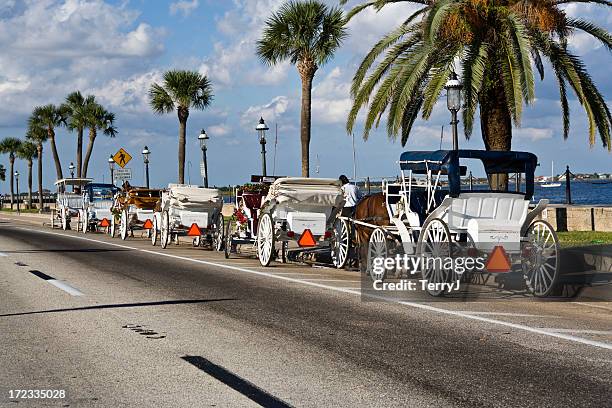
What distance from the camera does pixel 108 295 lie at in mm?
13945

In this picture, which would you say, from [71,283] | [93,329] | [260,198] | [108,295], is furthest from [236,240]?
[93,329]

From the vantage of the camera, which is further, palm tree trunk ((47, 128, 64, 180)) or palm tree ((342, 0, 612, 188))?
palm tree trunk ((47, 128, 64, 180))

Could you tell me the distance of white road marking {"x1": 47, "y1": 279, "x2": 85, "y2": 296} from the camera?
1416 centimetres

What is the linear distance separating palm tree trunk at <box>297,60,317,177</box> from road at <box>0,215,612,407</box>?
17762mm

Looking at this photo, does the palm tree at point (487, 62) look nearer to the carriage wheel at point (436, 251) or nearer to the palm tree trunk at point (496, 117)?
the palm tree trunk at point (496, 117)

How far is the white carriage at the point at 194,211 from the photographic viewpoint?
2419 cm

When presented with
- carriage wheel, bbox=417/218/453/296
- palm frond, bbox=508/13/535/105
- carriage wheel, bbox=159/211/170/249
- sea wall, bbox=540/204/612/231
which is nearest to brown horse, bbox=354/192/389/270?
carriage wheel, bbox=417/218/453/296

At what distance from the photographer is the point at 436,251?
13055 mm

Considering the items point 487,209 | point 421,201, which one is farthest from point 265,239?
point 487,209

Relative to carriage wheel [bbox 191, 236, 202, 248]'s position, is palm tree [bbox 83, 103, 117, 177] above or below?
above

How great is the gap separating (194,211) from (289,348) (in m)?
15.5

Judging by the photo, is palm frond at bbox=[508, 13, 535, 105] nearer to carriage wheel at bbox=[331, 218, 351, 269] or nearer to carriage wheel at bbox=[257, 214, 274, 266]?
carriage wheel at bbox=[331, 218, 351, 269]

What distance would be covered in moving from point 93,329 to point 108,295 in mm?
3532

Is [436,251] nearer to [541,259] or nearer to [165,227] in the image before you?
[541,259]
